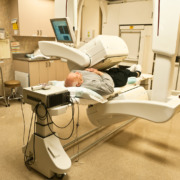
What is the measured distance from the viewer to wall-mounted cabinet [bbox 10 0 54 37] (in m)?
4.13

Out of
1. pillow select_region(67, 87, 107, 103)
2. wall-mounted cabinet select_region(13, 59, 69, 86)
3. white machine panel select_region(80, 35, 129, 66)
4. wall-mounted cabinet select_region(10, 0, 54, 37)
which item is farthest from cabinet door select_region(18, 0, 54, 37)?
pillow select_region(67, 87, 107, 103)

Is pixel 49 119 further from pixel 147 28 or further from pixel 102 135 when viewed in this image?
pixel 147 28

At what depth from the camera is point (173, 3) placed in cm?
164

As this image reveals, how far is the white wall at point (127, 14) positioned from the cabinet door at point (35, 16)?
1469 mm

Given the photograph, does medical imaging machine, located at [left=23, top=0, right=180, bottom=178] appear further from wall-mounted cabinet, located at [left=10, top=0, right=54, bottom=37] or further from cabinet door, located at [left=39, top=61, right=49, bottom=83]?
wall-mounted cabinet, located at [left=10, top=0, right=54, bottom=37]

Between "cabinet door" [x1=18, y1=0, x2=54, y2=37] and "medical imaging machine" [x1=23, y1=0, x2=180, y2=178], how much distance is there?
210 centimetres

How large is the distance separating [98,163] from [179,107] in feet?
3.58

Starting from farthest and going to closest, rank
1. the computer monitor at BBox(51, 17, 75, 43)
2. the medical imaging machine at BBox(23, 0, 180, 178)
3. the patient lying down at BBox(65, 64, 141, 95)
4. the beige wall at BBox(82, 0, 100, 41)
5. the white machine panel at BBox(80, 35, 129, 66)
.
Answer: the beige wall at BBox(82, 0, 100, 41)
the computer monitor at BBox(51, 17, 75, 43)
the white machine panel at BBox(80, 35, 129, 66)
the patient lying down at BBox(65, 64, 141, 95)
the medical imaging machine at BBox(23, 0, 180, 178)

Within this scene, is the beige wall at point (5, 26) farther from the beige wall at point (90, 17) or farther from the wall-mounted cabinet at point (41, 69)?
the beige wall at point (90, 17)

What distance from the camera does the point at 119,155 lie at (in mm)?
2449

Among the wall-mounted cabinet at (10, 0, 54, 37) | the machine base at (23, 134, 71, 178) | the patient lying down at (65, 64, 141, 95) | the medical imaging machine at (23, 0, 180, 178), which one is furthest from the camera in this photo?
the wall-mounted cabinet at (10, 0, 54, 37)

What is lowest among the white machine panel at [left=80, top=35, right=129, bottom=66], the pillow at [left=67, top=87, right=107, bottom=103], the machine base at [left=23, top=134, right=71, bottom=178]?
the machine base at [left=23, top=134, right=71, bottom=178]

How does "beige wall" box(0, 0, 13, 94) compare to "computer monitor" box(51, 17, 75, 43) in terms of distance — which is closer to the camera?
"computer monitor" box(51, 17, 75, 43)

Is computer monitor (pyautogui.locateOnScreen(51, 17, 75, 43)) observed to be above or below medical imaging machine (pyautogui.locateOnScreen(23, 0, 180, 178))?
above
